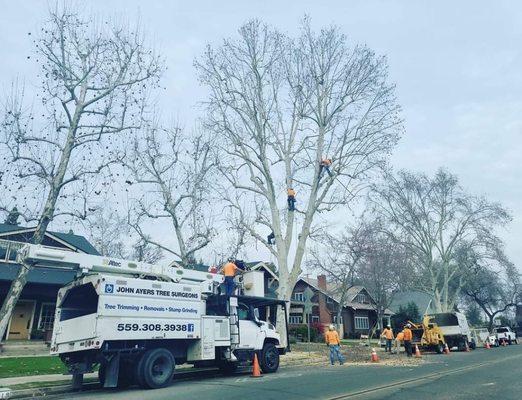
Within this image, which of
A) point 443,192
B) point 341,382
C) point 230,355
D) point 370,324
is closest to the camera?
point 341,382

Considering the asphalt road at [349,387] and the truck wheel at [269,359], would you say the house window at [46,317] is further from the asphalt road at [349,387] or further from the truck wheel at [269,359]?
the asphalt road at [349,387]

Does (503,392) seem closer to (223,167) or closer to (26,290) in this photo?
(223,167)

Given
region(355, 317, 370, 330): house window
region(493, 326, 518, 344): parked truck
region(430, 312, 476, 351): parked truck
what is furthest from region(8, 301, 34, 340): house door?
region(355, 317, 370, 330): house window

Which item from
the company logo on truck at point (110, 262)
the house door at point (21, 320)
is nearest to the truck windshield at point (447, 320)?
the company logo on truck at point (110, 262)

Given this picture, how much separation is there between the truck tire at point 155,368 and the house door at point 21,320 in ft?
62.9

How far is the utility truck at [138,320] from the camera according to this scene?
427 inches

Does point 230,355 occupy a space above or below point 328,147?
below

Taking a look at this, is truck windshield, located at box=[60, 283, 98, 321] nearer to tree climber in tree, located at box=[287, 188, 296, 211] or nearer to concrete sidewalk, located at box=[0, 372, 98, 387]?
concrete sidewalk, located at box=[0, 372, 98, 387]

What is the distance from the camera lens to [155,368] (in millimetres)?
11586

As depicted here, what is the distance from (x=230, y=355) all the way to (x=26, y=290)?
18.7 meters

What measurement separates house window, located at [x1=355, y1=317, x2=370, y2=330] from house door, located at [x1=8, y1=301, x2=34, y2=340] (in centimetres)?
3817

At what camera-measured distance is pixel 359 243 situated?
39969mm

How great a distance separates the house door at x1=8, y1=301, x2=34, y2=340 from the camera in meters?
27.2

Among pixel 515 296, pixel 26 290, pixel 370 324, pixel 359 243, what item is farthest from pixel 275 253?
pixel 515 296
